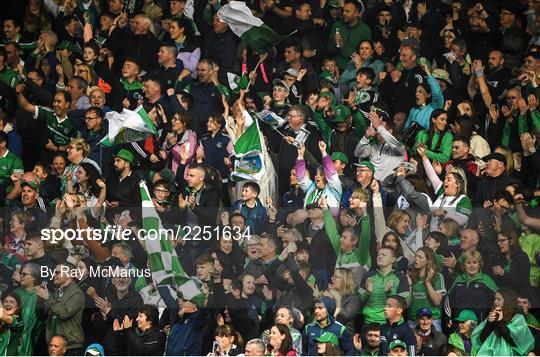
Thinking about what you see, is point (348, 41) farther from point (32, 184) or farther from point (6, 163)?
point (6, 163)

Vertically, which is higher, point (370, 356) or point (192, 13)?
point (192, 13)

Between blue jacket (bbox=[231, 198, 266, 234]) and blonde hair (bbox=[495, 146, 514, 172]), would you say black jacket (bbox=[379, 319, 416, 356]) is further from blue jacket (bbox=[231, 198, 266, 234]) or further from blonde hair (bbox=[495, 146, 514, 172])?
blonde hair (bbox=[495, 146, 514, 172])

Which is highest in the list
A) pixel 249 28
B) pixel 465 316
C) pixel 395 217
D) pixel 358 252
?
pixel 249 28

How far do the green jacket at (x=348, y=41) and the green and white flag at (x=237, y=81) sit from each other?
1.09 metres

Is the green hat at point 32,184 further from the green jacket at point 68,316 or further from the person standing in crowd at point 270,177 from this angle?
the green jacket at point 68,316

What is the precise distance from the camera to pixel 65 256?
67.3 feet

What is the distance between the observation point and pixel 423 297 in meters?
20.1

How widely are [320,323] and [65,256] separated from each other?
3.02 metres

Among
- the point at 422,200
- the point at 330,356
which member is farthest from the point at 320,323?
the point at 422,200

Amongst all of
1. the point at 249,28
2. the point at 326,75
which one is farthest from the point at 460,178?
the point at 249,28

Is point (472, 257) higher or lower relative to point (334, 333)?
higher

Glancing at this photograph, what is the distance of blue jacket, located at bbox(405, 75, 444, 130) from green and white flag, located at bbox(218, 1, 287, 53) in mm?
1852

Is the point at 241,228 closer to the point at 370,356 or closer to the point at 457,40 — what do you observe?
the point at 370,356

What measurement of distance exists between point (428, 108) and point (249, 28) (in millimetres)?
2385
